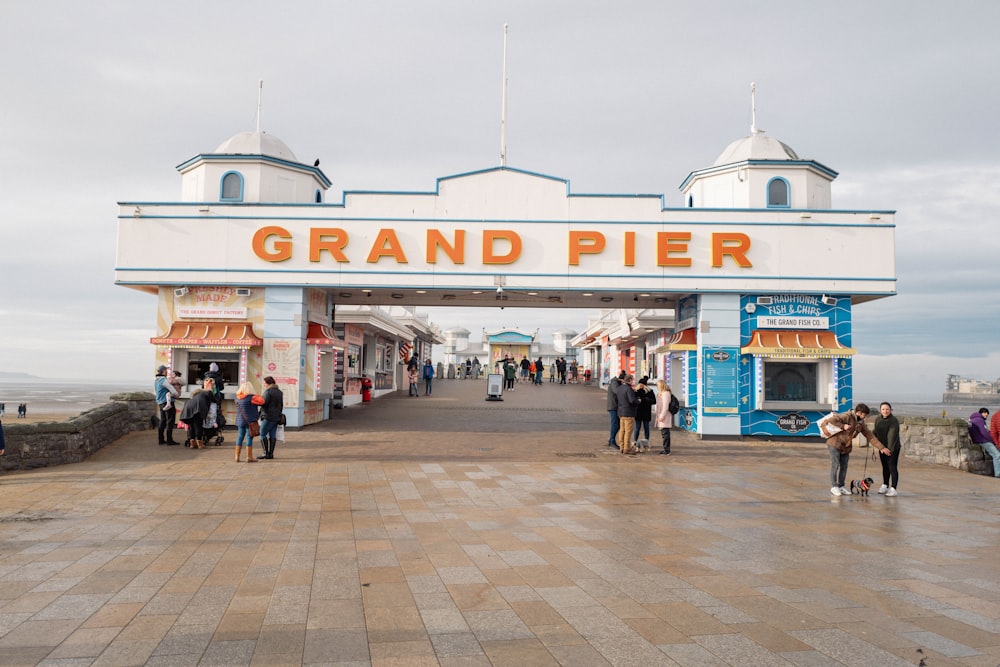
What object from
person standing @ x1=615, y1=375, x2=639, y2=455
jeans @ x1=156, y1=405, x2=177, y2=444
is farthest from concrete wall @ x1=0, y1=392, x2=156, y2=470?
person standing @ x1=615, y1=375, x2=639, y2=455

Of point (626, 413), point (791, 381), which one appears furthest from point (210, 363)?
point (791, 381)

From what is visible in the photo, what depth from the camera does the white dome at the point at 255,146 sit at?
18475 mm

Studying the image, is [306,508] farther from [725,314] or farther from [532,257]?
[725,314]

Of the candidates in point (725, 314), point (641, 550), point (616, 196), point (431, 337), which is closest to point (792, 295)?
point (725, 314)

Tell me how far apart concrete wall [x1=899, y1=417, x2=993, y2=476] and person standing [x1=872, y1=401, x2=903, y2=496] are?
5.37 meters

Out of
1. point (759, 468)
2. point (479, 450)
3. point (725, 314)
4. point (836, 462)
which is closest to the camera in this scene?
point (836, 462)

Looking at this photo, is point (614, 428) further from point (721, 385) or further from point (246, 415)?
point (246, 415)

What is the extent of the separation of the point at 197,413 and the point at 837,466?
12125 mm

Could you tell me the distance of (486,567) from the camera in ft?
20.5

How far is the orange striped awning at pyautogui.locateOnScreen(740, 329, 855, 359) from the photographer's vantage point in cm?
1695

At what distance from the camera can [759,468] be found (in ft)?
43.2

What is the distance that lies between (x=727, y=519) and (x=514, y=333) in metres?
52.7

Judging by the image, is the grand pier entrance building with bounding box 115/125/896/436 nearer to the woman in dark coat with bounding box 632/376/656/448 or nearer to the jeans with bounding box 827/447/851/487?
the woman in dark coat with bounding box 632/376/656/448

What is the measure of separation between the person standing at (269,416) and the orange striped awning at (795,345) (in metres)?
11.1
